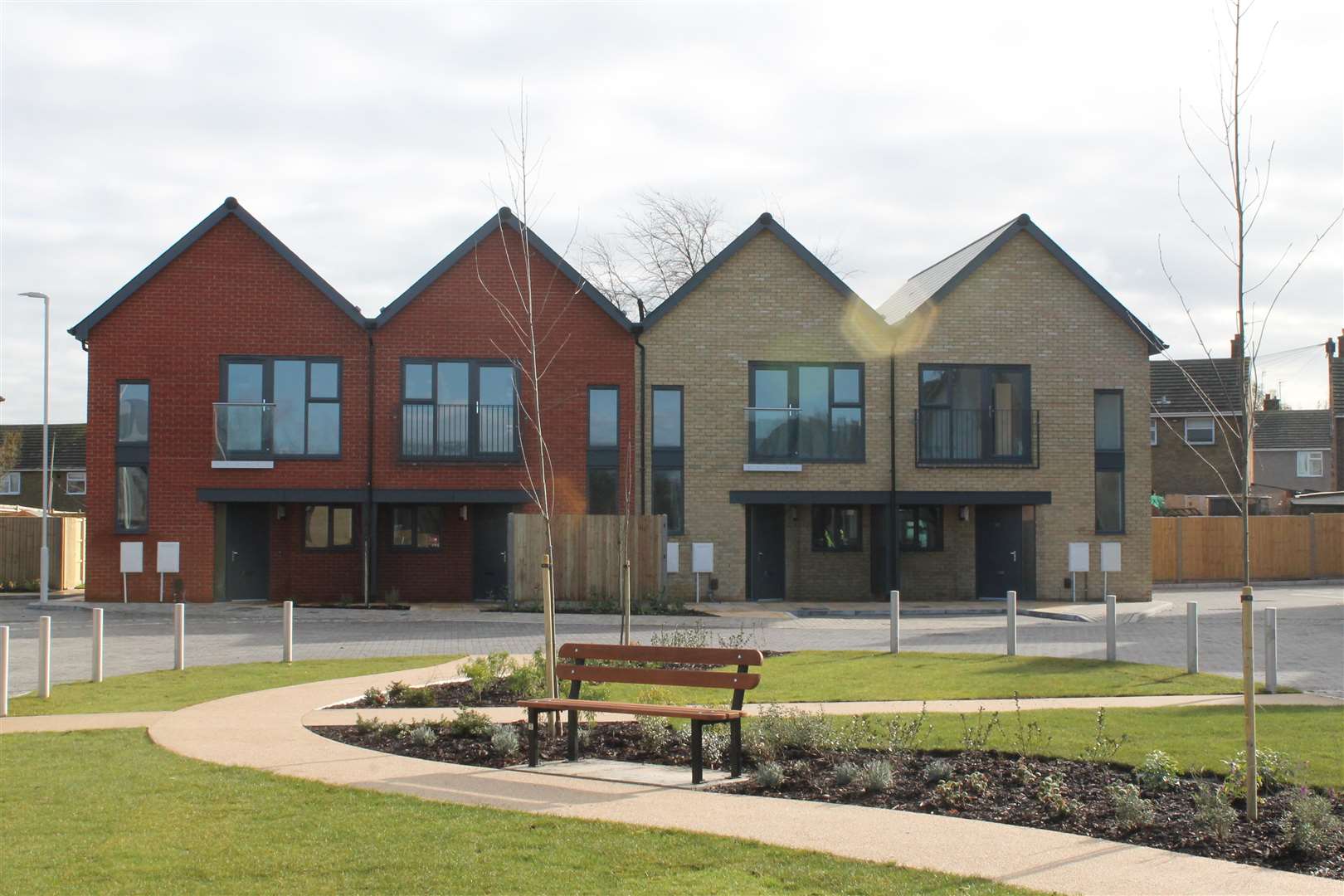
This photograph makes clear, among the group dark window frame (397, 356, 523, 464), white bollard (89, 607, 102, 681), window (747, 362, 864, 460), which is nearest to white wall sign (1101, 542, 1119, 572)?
window (747, 362, 864, 460)

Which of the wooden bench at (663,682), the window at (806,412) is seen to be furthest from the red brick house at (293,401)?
the wooden bench at (663,682)

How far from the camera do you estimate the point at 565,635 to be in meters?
22.4

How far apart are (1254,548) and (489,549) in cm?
2396

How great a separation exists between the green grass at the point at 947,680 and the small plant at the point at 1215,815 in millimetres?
5176

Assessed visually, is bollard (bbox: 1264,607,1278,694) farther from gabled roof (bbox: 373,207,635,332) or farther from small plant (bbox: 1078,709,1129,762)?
gabled roof (bbox: 373,207,635,332)

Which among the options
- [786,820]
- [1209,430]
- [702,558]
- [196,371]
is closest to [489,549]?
[702,558]

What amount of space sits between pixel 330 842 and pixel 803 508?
24105 millimetres

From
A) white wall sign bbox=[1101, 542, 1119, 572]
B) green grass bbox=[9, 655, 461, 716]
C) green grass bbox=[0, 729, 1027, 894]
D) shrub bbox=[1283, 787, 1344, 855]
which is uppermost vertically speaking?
white wall sign bbox=[1101, 542, 1119, 572]

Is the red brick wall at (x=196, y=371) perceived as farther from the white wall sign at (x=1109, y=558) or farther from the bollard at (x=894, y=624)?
the white wall sign at (x=1109, y=558)

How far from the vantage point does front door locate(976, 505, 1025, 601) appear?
30531mm

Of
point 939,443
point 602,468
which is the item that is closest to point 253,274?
point 602,468

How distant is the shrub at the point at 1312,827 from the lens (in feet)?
23.9

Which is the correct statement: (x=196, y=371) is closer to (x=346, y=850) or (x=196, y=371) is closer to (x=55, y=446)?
(x=346, y=850)

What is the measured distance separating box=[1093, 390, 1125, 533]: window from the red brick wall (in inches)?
666
